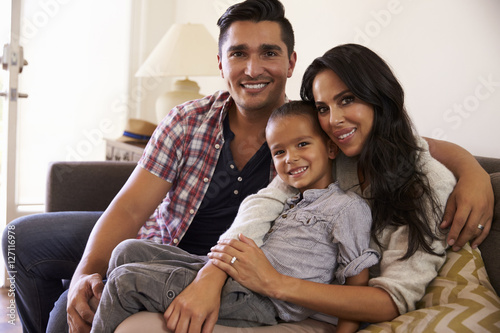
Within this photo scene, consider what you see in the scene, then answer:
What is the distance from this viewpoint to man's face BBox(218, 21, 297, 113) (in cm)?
162

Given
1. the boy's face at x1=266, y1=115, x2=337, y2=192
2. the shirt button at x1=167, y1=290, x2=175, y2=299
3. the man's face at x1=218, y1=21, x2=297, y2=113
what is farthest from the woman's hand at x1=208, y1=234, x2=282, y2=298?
the man's face at x1=218, y1=21, x2=297, y2=113

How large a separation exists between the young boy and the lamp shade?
135 cm

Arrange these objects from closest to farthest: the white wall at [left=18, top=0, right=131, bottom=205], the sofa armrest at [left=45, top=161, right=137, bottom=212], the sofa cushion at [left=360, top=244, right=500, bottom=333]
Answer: the sofa cushion at [left=360, top=244, right=500, bottom=333]
the sofa armrest at [left=45, top=161, right=137, bottom=212]
the white wall at [left=18, top=0, right=131, bottom=205]

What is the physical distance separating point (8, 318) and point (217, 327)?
6.08ft

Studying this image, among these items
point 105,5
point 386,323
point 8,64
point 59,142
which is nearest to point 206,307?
point 386,323

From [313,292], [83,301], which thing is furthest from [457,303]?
[83,301]

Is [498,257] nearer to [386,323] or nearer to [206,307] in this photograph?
[386,323]

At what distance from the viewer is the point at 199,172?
64.9 inches

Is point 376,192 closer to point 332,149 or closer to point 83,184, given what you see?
point 332,149

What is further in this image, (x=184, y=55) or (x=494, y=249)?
(x=184, y=55)

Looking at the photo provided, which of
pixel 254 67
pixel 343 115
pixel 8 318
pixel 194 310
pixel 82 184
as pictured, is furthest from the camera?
pixel 8 318

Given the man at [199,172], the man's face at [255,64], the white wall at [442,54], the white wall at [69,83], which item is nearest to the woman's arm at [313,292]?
the man at [199,172]

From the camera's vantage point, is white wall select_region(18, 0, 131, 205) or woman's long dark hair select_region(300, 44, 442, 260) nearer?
woman's long dark hair select_region(300, 44, 442, 260)

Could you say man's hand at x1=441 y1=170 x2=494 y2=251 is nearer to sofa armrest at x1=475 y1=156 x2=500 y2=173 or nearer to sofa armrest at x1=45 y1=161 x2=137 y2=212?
sofa armrest at x1=475 y1=156 x2=500 y2=173
